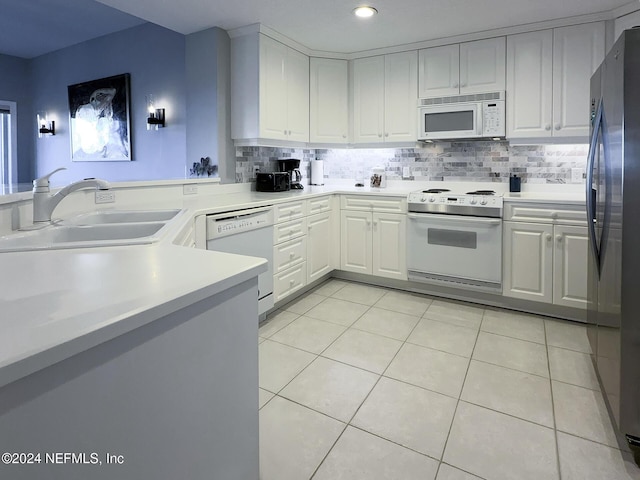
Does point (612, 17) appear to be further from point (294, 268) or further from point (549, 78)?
point (294, 268)

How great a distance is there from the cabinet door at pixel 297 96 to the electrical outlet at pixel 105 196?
178 cm

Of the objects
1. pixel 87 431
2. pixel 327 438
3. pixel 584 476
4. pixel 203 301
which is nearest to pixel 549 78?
pixel 584 476

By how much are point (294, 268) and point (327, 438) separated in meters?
1.77

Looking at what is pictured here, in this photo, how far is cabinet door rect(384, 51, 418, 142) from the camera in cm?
379

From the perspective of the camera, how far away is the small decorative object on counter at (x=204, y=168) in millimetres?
3461

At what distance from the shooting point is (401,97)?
3.87 metres

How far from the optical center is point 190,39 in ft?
11.3

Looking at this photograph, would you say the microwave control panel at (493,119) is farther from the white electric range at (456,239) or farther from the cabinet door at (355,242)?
the cabinet door at (355,242)

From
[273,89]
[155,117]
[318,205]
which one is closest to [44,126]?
[155,117]

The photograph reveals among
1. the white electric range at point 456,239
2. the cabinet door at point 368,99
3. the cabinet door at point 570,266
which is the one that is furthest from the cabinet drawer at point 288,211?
the cabinet door at point 570,266

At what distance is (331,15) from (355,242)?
1988 mm

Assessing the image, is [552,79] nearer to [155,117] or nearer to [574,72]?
[574,72]

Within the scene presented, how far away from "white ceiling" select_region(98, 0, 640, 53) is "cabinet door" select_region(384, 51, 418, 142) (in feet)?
0.92

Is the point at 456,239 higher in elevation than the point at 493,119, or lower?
lower
